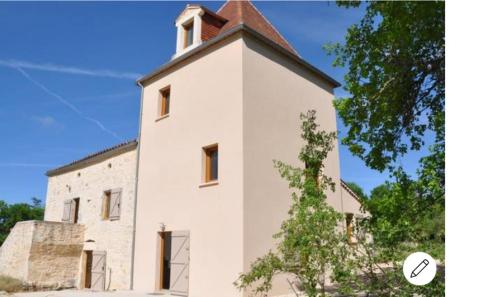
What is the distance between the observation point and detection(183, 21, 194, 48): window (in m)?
13.9

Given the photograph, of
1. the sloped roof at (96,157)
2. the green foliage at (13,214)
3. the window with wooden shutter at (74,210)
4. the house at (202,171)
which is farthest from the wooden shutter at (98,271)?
the green foliage at (13,214)

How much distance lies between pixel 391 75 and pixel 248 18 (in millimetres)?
8419

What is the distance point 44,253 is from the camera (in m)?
15.3

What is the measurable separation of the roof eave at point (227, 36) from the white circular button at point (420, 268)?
9817 millimetres

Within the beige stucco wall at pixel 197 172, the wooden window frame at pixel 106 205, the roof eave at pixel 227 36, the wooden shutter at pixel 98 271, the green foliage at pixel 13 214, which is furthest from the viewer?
the green foliage at pixel 13 214

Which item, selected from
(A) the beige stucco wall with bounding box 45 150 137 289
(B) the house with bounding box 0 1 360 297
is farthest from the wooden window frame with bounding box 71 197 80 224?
(B) the house with bounding box 0 1 360 297

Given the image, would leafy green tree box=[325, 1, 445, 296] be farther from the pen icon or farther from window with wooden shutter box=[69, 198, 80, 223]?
window with wooden shutter box=[69, 198, 80, 223]

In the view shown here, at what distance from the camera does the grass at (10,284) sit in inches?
546

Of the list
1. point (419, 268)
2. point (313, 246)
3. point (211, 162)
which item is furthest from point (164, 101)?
point (419, 268)

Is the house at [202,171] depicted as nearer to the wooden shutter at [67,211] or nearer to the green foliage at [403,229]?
the wooden shutter at [67,211]

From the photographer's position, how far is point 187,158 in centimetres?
1216
